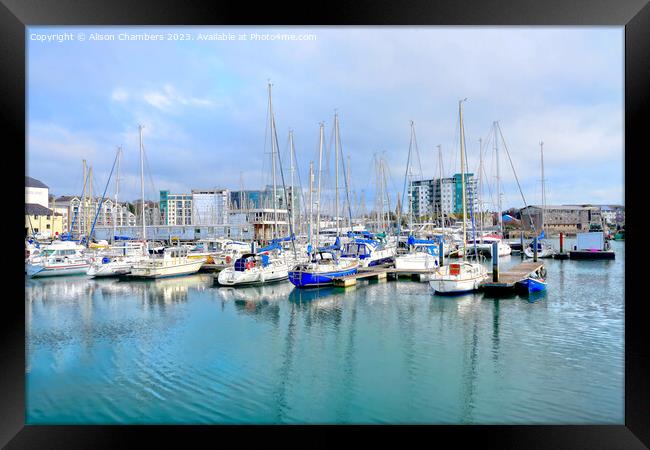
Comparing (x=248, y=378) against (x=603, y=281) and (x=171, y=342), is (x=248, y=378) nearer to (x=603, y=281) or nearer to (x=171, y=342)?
(x=171, y=342)

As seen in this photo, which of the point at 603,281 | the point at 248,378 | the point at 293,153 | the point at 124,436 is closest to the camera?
the point at 124,436

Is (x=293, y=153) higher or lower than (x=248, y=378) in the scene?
higher

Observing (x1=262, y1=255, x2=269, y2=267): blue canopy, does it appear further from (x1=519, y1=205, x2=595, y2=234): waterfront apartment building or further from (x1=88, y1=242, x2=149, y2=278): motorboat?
(x1=519, y1=205, x2=595, y2=234): waterfront apartment building

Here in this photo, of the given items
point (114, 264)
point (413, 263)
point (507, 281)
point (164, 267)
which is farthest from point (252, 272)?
point (507, 281)

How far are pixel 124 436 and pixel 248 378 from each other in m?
1.94

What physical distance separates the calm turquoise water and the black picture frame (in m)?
0.63

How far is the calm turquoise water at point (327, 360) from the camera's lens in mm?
4750

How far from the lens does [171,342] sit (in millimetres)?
7520

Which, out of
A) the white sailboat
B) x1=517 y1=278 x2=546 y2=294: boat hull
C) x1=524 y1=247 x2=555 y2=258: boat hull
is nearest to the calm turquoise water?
x1=517 y1=278 x2=546 y2=294: boat hull
